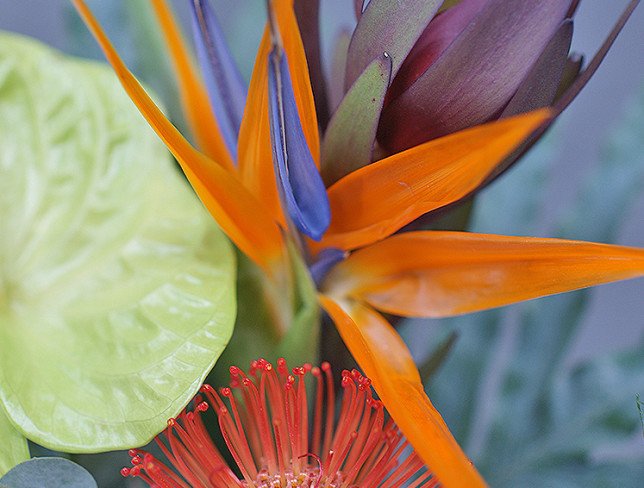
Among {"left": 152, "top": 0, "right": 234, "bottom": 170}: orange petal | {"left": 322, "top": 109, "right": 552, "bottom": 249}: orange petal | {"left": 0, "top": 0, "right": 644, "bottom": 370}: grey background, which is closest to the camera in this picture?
{"left": 322, "top": 109, "right": 552, "bottom": 249}: orange petal

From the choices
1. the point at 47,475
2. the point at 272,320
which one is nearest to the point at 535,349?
the point at 272,320

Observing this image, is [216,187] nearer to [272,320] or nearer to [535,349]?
[272,320]

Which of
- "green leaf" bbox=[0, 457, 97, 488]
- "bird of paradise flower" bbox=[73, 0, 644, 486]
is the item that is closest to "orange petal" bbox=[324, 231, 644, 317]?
"bird of paradise flower" bbox=[73, 0, 644, 486]

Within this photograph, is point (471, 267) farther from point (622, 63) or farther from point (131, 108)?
point (622, 63)

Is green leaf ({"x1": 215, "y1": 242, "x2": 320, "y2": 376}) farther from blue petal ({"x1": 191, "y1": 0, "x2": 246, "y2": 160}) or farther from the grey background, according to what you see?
the grey background

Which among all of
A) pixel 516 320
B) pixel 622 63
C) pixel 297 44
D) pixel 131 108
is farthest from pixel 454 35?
pixel 622 63

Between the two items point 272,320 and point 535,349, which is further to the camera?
point 535,349
